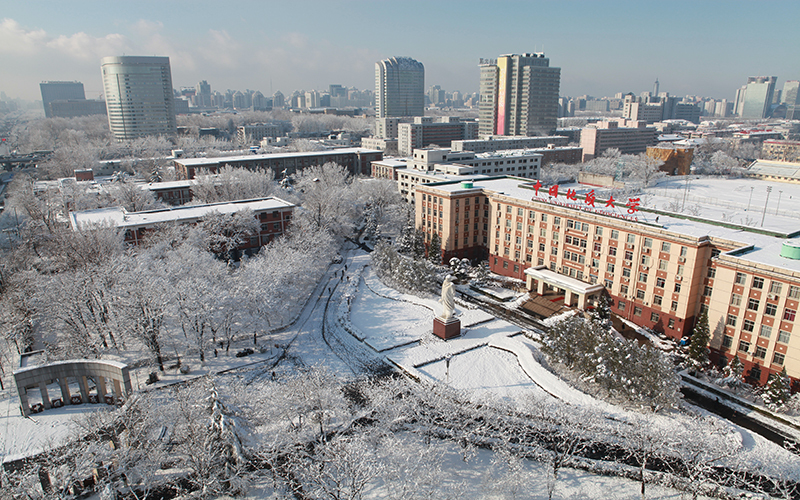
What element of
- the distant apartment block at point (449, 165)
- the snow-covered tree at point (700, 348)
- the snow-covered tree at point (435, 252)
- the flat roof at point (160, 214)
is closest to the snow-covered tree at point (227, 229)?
the flat roof at point (160, 214)

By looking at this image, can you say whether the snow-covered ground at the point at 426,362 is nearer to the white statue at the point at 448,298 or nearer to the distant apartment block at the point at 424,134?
the white statue at the point at 448,298

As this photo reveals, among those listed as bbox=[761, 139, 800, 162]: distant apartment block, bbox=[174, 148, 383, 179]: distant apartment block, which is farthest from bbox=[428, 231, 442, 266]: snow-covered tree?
bbox=[761, 139, 800, 162]: distant apartment block

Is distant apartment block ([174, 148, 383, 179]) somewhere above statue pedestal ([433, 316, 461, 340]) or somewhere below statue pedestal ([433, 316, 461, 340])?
above

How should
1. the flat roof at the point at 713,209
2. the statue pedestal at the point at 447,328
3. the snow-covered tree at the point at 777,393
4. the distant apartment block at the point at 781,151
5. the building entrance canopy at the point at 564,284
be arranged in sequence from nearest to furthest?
the snow-covered tree at the point at 777,393 → the flat roof at the point at 713,209 → the statue pedestal at the point at 447,328 → the building entrance canopy at the point at 564,284 → the distant apartment block at the point at 781,151

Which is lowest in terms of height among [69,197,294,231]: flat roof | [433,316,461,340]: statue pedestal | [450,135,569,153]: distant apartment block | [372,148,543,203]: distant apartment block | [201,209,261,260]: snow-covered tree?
[433,316,461,340]: statue pedestal

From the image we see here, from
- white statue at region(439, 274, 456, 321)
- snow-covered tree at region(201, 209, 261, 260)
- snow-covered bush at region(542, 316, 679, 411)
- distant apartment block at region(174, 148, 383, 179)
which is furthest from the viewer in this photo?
distant apartment block at region(174, 148, 383, 179)

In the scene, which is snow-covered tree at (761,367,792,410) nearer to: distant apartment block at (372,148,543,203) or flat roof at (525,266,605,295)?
flat roof at (525,266,605,295)
